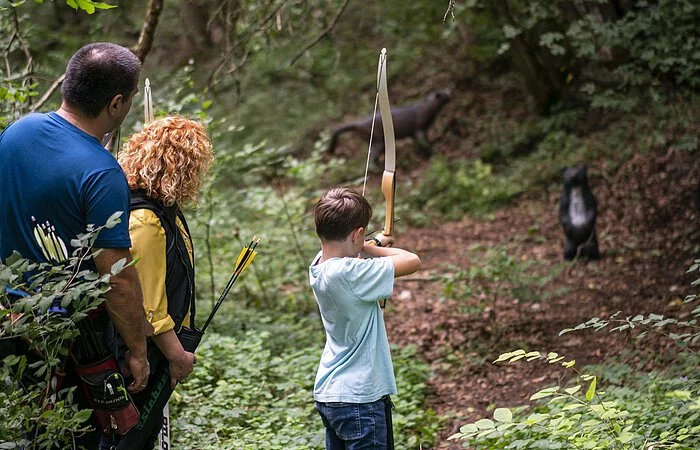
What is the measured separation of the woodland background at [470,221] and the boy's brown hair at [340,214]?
2.47 feet

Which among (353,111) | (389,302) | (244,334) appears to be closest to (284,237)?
(389,302)

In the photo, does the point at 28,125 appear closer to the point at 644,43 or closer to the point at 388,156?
the point at 388,156

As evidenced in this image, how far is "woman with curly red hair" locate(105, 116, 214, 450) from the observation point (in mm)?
2992

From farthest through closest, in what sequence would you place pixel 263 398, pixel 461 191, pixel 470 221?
1. pixel 461 191
2. pixel 470 221
3. pixel 263 398

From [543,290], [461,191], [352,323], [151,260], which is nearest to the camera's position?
[151,260]

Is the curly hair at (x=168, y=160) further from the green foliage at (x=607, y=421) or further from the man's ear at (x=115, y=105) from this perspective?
the green foliage at (x=607, y=421)

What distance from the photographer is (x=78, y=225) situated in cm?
278

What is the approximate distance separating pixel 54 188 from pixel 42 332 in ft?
1.77

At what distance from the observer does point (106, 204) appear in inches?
107

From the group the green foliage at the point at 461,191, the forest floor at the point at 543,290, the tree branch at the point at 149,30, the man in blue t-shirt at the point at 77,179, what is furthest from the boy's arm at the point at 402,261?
the green foliage at the point at 461,191

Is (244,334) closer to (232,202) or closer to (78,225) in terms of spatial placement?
(232,202)

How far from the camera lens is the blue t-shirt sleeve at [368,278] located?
303 cm

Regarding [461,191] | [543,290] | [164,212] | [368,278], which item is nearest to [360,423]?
[368,278]

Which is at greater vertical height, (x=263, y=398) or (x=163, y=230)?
(x=163, y=230)
